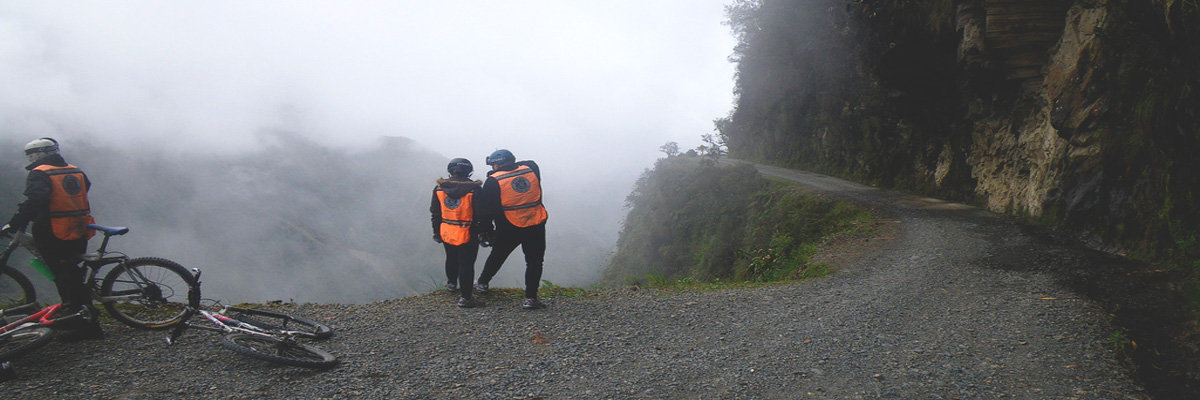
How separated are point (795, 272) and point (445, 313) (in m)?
6.65

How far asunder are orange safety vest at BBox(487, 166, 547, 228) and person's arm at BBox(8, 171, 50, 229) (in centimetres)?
397

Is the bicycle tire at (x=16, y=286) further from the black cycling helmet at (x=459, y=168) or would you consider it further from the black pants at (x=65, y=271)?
the black cycling helmet at (x=459, y=168)

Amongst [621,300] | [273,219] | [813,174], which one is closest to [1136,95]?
[621,300]

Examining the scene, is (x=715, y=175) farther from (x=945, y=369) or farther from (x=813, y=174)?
(x=945, y=369)

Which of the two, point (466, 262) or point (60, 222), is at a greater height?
point (60, 222)

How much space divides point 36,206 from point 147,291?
114 centimetres

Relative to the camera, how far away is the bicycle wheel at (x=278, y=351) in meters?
4.18

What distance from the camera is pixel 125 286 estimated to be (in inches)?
207

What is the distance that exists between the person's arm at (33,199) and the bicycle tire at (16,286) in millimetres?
554

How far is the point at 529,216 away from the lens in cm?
611

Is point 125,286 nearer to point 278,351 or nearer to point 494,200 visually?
point 278,351

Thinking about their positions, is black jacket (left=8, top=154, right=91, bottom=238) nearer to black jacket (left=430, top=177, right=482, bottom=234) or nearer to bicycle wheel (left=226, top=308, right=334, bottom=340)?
bicycle wheel (left=226, top=308, right=334, bottom=340)

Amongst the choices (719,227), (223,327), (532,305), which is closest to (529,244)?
(532,305)

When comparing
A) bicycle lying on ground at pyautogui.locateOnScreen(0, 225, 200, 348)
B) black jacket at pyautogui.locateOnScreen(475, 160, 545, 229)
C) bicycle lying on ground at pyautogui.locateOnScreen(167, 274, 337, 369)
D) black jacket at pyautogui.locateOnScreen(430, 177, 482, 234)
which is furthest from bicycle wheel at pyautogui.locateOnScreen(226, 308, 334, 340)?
black jacket at pyautogui.locateOnScreen(475, 160, 545, 229)
